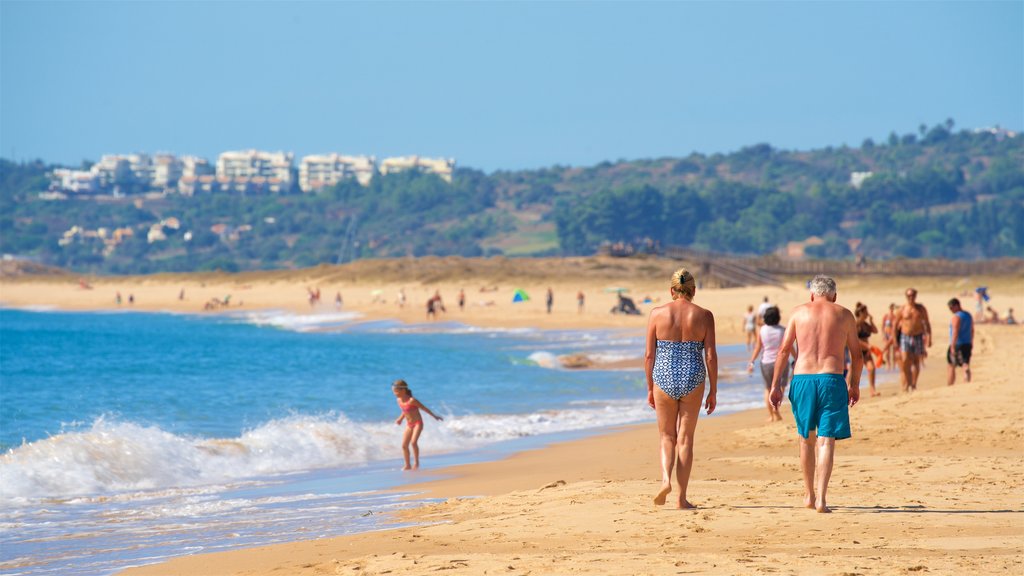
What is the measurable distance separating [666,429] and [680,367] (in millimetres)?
411

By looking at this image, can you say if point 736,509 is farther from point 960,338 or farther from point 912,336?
point 960,338

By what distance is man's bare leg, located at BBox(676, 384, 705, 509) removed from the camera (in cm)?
756

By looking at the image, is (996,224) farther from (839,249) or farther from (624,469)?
(624,469)

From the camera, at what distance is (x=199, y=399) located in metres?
23.2

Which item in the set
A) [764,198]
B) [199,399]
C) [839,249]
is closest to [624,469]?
[199,399]

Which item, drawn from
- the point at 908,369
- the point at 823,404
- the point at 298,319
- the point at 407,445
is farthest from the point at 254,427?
the point at 298,319

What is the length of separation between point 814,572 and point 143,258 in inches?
7319

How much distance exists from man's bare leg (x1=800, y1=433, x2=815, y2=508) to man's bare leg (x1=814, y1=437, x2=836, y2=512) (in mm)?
49

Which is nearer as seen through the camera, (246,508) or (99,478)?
(246,508)

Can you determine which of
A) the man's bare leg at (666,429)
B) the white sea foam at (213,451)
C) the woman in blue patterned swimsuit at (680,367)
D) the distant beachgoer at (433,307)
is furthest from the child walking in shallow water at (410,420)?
the distant beachgoer at (433,307)

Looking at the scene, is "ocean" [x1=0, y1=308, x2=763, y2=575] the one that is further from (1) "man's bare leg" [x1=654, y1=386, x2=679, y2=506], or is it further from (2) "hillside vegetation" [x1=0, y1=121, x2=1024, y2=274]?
(2) "hillside vegetation" [x1=0, y1=121, x2=1024, y2=274]

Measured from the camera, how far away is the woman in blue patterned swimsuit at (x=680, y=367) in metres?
7.57

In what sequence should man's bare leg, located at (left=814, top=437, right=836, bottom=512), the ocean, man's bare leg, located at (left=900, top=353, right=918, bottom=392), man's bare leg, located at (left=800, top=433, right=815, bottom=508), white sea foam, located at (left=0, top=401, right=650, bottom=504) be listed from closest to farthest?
1. man's bare leg, located at (left=814, top=437, right=836, bottom=512)
2. man's bare leg, located at (left=800, top=433, right=815, bottom=508)
3. the ocean
4. white sea foam, located at (left=0, top=401, right=650, bottom=504)
5. man's bare leg, located at (left=900, top=353, right=918, bottom=392)

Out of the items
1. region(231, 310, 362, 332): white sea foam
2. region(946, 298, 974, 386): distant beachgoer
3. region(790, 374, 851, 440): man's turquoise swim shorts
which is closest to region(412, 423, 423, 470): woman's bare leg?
region(790, 374, 851, 440): man's turquoise swim shorts
